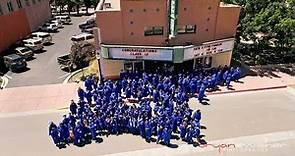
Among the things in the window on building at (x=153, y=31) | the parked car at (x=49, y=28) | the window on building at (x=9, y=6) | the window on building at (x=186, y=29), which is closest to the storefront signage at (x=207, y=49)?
the window on building at (x=186, y=29)

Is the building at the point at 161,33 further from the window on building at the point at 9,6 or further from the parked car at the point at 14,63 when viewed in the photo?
the window on building at the point at 9,6

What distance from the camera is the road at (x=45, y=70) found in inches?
955

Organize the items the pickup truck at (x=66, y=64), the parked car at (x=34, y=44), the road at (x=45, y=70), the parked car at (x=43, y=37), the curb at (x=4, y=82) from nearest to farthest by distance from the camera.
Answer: the curb at (x=4, y=82), the road at (x=45, y=70), the pickup truck at (x=66, y=64), the parked car at (x=34, y=44), the parked car at (x=43, y=37)

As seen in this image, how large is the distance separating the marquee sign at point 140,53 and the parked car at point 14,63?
9.38 m

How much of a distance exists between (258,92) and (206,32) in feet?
16.9

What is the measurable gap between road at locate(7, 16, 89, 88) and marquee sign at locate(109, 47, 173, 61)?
17.9ft

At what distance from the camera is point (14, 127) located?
690 inches

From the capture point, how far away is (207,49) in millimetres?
22141

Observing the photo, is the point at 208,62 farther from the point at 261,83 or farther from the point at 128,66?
the point at 128,66

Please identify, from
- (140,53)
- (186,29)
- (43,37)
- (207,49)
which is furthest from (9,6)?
(207,49)

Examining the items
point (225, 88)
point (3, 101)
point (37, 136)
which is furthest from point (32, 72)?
point (225, 88)

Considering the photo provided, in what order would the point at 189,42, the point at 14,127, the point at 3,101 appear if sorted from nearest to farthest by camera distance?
the point at 14,127 < the point at 3,101 < the point at 189,42

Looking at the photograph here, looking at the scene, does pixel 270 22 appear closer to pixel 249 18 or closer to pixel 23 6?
pixel 249 18

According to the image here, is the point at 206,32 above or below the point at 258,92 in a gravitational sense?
above
